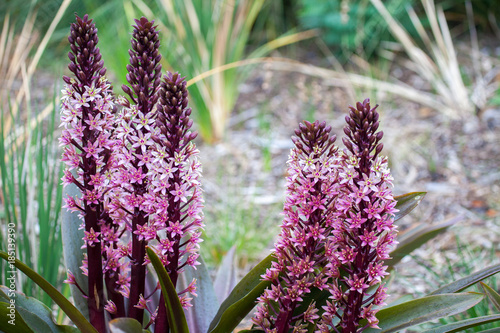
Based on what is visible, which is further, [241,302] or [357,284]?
[241,302]

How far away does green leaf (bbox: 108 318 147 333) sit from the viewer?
48.5 inches

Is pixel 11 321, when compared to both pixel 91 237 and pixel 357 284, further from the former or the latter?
pixel 357 284

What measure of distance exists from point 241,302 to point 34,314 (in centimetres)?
58

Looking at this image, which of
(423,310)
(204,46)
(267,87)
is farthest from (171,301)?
(204,46)

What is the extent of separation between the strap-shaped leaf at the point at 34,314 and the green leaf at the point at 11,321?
2 centimetres

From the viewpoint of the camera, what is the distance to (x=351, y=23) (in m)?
5.73

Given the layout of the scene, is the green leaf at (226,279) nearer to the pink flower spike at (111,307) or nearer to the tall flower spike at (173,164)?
the pink flower spike at (111,307)

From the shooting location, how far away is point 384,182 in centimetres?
124

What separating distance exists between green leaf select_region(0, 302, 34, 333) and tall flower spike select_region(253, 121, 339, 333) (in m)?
0.62

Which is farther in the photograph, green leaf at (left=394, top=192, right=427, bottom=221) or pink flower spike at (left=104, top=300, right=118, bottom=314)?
green leaf at (left=394, top=192, right=427, bottom=221)

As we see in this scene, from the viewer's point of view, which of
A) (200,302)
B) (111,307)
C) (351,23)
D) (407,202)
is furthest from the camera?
(351,23)

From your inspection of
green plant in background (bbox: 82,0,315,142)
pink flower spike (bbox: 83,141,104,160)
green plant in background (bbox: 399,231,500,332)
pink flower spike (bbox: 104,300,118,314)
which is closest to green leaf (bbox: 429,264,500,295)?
green plant in background (bbox: 399,231,500,332)

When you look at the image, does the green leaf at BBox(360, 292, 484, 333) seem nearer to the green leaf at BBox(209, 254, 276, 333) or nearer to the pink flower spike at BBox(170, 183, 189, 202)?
the green leaf at BBox(209, 254, 276, 333)

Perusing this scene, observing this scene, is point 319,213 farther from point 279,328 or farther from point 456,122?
point 456,122
